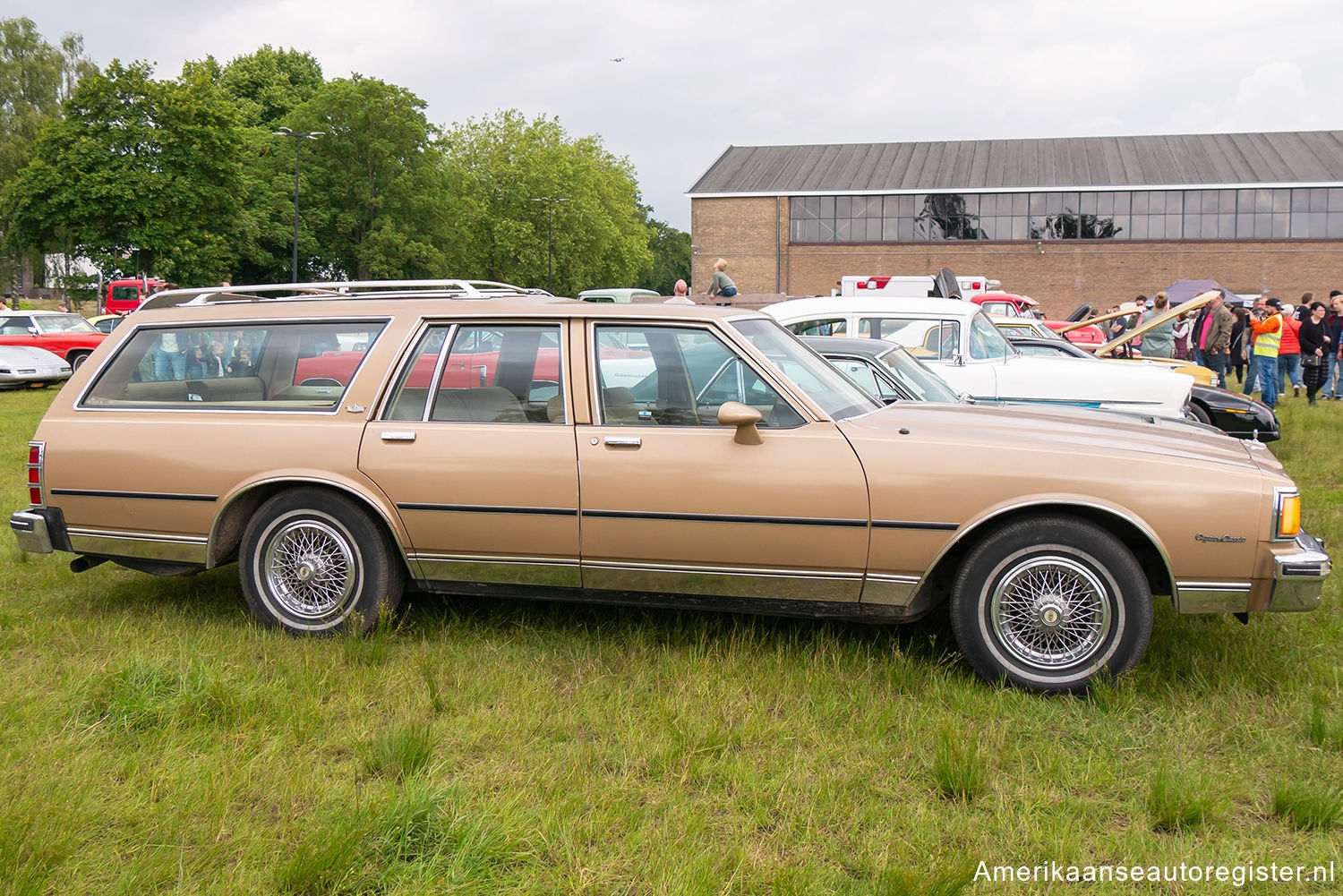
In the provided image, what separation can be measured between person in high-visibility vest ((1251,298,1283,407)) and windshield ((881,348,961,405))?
11.0m

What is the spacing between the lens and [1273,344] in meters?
16.4

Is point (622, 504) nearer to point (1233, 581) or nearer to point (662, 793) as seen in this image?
point (662, 793)

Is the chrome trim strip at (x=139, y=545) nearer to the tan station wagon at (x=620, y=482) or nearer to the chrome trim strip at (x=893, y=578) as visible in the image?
the tan station wagon at (x=620, y=482)

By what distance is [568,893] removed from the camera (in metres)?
2.87

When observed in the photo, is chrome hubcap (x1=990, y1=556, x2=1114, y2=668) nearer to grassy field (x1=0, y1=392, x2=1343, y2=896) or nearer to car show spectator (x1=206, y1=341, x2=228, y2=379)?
grassy field (x1=0, y1=392, x2=1343, y2=896)

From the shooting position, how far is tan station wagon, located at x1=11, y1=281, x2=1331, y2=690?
418 cm

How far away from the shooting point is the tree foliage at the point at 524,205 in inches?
2453

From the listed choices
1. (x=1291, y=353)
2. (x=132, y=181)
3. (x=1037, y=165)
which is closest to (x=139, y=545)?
(x=1291, y=353)

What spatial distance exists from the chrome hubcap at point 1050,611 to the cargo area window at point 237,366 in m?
3.14

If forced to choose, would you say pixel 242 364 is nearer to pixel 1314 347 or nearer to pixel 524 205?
pixel 1314 347

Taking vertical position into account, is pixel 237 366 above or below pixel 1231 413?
above

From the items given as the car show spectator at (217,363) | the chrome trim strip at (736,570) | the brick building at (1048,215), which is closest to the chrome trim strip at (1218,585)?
the chrome trim strip at (736,570)

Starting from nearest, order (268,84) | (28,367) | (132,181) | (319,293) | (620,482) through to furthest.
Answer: (620,482)
(319,293)
(28,367)
(132,181)
(268,84)

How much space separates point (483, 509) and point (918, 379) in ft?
13.3
